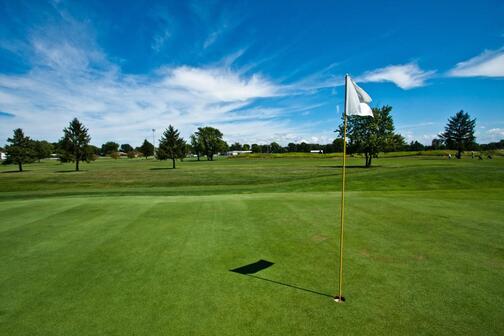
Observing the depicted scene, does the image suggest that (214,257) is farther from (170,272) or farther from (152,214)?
(152,214)

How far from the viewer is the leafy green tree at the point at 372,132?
4562 cm

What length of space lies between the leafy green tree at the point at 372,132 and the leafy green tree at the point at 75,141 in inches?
2179

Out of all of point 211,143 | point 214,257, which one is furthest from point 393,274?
point 211,143

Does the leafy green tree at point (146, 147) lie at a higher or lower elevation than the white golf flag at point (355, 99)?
higher

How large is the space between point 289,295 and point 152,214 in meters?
9.04

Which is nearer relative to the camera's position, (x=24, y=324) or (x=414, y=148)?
(x=24, y=324)

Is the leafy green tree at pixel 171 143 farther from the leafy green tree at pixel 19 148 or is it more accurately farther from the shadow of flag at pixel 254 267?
the shadow of flag at pixel 254 267

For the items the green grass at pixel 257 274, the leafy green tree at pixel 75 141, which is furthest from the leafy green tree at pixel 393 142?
the leafy green tree at pixel 75 141

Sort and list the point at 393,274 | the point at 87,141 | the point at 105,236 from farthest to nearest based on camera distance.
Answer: the point at 87,141 → the point at 105,236 → the point at 393,274

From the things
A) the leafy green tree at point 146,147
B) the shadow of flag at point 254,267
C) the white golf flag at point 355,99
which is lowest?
the shadow of flag at point 254,267

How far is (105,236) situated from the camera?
9039 mm

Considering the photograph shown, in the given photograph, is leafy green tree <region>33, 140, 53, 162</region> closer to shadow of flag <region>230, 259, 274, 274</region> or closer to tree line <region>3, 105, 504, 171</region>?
tree line <region>3, 105, 504, 171</region>

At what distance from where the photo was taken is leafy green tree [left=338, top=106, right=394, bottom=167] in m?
45.6

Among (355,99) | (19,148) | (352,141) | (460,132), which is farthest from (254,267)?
(460,132)
